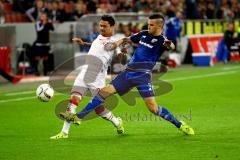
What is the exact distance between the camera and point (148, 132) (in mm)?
12570

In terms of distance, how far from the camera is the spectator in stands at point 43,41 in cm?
2458

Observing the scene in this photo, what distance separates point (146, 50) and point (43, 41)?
13.4m

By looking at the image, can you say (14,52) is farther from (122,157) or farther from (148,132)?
(122,157)

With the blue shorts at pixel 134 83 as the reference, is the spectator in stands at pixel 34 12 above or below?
below

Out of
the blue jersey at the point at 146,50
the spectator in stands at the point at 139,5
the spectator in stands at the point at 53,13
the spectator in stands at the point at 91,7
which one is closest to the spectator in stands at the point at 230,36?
the spectator in stands at the point at 139,5

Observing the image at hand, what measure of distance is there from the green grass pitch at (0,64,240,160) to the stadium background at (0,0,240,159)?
15 millimetres

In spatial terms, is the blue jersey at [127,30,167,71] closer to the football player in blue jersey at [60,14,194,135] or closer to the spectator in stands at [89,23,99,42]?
the football player in blue jersey at [60,14,194,135]

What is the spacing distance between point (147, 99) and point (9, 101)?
670 cm

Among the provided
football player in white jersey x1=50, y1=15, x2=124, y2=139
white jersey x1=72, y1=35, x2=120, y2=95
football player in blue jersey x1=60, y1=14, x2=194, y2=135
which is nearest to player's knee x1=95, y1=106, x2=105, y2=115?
football player in white jersey x1=50, y1=15, x2=124, y2=139

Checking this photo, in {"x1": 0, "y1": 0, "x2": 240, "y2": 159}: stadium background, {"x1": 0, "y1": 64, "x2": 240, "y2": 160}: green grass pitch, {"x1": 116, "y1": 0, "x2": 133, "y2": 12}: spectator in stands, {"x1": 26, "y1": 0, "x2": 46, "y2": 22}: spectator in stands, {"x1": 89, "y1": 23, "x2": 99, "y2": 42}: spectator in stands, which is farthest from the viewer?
{"x1": 116, "y1": 0, "x2": 133, "y2": 12}: spectator in stands

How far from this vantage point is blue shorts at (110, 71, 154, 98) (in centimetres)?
1180

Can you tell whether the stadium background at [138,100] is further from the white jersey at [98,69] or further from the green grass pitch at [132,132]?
the white jersey at [98,69]

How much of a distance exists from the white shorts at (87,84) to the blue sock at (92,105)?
9.2 inches

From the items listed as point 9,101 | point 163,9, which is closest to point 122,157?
point 9,101
